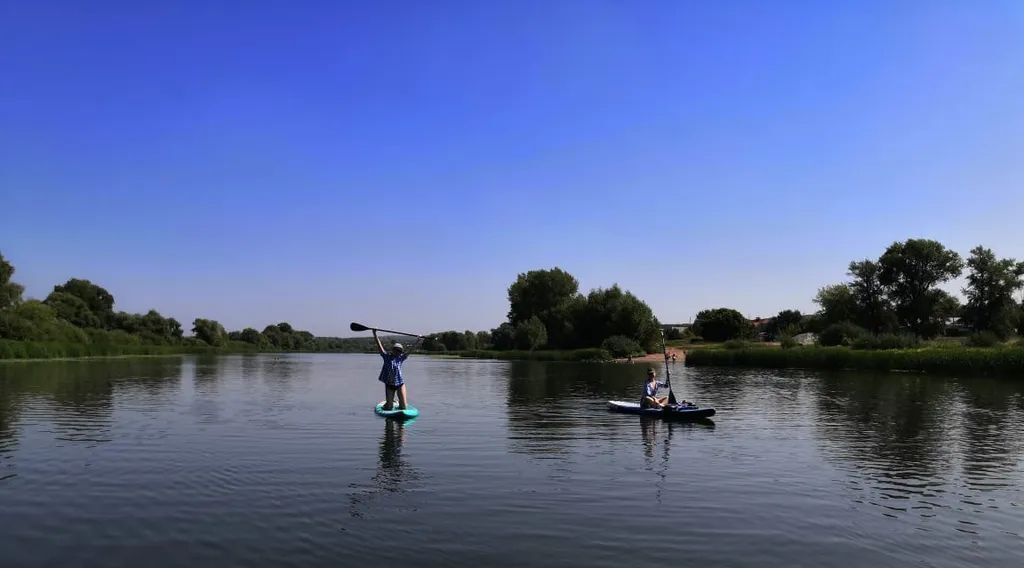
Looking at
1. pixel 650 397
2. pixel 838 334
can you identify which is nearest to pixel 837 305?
pixel 838 334

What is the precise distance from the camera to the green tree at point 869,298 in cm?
9088

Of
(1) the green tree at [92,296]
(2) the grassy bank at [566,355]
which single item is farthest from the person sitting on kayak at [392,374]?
(1) the green tree at [92,296]

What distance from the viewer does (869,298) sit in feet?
304

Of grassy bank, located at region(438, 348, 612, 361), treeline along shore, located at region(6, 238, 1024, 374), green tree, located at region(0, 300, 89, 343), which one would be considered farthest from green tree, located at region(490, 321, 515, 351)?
green tree, located at region(0, 300, 89, 343)

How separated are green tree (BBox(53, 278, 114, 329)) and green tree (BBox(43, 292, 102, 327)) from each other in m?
7.27

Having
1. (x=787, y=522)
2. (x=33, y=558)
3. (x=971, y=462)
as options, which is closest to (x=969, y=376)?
(x=971, y=462)

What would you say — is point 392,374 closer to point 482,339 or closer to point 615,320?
point 615,320

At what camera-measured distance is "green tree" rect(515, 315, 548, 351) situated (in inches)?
4624

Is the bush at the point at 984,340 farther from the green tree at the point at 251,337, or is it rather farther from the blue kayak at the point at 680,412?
the green tree at the point at 251,337

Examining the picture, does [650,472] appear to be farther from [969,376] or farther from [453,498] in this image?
[969,376]

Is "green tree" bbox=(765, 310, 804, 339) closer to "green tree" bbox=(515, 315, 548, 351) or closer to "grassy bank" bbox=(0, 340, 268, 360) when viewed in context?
"green tree" bbox=(515, 315, 548, 351)

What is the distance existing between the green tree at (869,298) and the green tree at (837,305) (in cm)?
62

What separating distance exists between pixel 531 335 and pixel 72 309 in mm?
76862

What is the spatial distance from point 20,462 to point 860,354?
6093 centimetres
